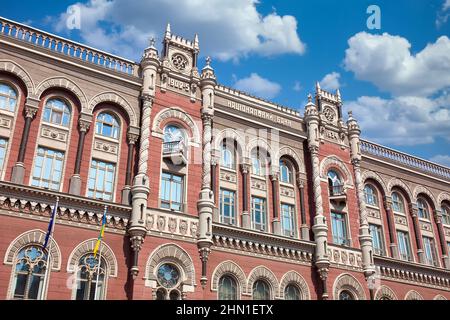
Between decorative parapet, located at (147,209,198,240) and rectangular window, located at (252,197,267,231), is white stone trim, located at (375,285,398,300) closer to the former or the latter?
rectangular window, located at (252,197,267,231)

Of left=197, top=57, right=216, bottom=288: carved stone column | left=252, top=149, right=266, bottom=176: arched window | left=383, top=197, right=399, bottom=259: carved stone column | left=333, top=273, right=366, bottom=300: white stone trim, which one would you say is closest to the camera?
left=197, top=57, right=216, bottom=288: carved stone column

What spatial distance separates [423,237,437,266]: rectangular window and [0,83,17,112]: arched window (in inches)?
1252

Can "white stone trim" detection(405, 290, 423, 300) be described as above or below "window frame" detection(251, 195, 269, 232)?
below

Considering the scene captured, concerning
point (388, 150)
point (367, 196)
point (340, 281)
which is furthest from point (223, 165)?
point (388, 150)

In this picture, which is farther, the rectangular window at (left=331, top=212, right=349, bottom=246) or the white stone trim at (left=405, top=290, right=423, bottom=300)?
the white stone trim at (left=405, top=290, right=423, bottom=300)

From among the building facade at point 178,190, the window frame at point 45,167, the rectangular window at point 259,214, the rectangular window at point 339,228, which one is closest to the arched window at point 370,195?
the building facade at point 178,190

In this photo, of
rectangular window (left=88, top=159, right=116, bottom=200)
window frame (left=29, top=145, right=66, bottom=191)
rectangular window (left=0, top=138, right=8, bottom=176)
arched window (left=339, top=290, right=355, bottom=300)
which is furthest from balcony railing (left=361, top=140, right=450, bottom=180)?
rectangular window (left=0, top=138, right=8, bottom=176)

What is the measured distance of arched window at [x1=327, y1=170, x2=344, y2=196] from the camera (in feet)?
116

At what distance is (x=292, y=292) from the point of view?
101 ft

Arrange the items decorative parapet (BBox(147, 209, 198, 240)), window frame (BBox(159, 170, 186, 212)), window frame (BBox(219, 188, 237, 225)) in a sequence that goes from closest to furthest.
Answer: decorative parapet (BBox(147, 209, 198, 240)) < window frame (BBox(159, 170, 186, 212)) < window frame (BBox(219, 188, 237, 225))

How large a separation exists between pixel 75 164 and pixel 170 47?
1042 centimetres

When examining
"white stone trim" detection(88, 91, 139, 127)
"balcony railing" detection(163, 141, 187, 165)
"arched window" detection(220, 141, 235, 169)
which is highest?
"white stone trim" detection(88, 91, 139, 127)

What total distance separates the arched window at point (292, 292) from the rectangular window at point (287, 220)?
3.33 meters
